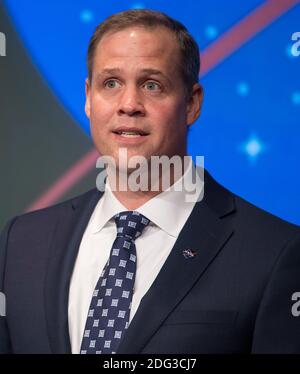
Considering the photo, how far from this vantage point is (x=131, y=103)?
177 centimetres

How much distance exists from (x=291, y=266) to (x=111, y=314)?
0.44 meters

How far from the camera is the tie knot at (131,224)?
181cm

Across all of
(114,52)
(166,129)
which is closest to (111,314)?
(166,129)

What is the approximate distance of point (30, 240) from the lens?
6.40ft

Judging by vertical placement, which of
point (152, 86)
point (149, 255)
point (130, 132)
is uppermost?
point (152, 86)

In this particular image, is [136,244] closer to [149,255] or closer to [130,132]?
[149,255]

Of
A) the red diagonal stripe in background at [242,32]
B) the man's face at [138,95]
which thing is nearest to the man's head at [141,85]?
the man's face at [138,95]

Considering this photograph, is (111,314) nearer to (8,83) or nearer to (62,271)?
(62,271)

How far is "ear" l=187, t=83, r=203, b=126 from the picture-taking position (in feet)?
6.34

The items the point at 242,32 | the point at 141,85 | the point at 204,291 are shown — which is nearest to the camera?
the point at 204,291

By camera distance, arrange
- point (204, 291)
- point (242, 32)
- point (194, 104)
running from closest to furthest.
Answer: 1. point (204, 291)
2. point (194, 104)
3. point (242, 32)

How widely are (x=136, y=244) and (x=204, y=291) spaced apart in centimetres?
22

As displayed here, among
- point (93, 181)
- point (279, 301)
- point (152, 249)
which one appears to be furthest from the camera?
point (93, 181)

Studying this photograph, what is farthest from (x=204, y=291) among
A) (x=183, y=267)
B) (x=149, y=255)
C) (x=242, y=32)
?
(x=242, y=32)
